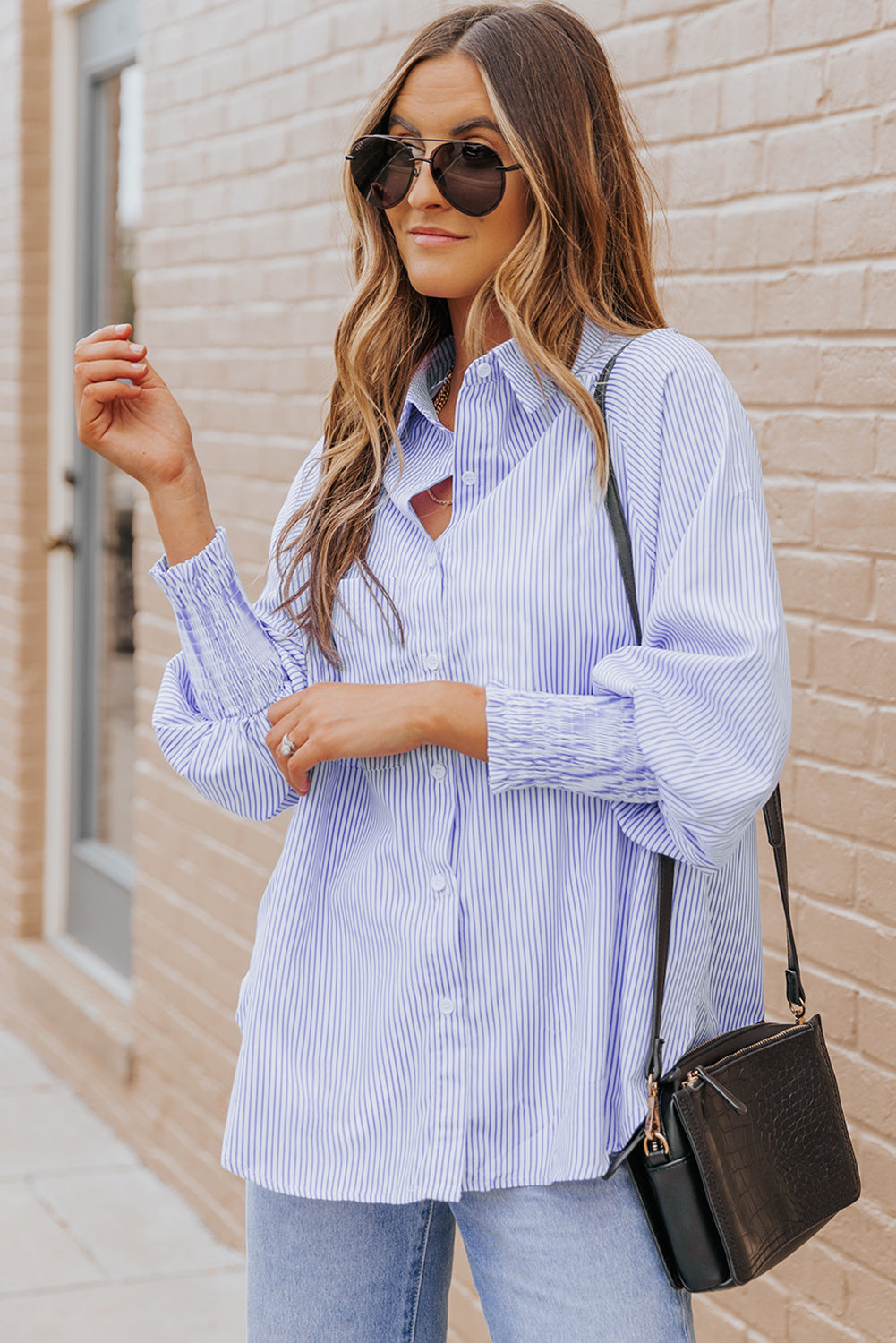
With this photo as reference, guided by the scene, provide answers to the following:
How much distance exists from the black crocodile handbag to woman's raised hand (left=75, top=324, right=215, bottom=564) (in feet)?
1.48

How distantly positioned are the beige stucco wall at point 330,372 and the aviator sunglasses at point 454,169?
73 cm

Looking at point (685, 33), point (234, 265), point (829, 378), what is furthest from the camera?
point (234, 265)

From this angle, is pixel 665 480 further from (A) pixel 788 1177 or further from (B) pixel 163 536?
(A) pixel 788 1177

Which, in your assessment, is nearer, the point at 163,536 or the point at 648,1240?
the point at 648,1240

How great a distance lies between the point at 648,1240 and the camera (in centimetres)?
153

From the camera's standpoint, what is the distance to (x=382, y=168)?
1.67 metres

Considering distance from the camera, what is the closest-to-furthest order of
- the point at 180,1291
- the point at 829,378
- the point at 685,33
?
the point at 829,378, the point at 685,33, the point at 180,1291

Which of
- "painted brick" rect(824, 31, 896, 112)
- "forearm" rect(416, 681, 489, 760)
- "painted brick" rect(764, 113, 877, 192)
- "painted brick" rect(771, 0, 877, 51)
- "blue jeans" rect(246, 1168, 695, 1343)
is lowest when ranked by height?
"blue jeans" rect(246, 1168, 695, 1343)

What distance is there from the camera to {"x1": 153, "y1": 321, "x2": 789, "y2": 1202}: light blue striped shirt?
1449 mm

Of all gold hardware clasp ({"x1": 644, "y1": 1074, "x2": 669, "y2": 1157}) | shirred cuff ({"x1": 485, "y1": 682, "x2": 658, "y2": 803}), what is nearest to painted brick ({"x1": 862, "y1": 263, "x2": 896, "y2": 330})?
shirred cuff ({"x1": 485, "y1": 682, "x2": 658, "y2": 803})

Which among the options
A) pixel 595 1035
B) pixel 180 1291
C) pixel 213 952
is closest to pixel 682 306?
pixel 595 1035

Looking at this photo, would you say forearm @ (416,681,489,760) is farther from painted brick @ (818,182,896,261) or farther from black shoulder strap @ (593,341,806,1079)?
painted brick @ (818,182,896,261)

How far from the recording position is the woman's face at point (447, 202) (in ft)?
5.22

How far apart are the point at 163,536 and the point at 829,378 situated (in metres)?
0.96
